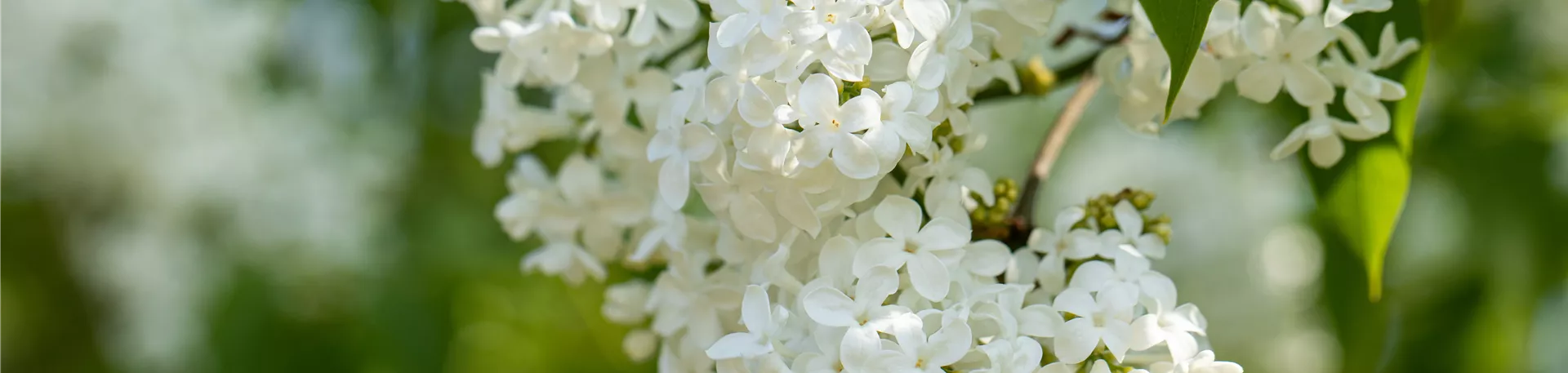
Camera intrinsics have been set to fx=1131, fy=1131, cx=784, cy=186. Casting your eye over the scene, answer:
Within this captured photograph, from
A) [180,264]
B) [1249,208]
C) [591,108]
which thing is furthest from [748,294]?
[180,264]

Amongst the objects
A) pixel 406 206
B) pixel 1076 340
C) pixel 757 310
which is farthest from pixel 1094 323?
pixel 406 206

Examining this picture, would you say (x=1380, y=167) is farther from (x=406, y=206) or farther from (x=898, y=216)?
(x=406, y=206)

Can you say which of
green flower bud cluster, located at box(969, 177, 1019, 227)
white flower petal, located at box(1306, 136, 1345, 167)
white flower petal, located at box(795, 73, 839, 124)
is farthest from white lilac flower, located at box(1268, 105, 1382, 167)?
white flower petal, located at box(795, 73, 839, 124)

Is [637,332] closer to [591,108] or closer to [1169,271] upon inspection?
[591,108]

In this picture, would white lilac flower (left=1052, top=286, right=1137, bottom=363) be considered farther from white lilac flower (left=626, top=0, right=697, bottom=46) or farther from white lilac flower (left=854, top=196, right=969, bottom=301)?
white lilac flower (left=626, top=0, right=697, bottom=46)

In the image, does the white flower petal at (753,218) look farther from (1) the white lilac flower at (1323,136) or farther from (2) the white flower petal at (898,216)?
(1) the white lilac flower at (1323,136)

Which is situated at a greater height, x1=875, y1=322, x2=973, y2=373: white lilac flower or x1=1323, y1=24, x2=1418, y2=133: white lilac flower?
x1=875, y1=322, x2=973, y2=373: white lilac flower
